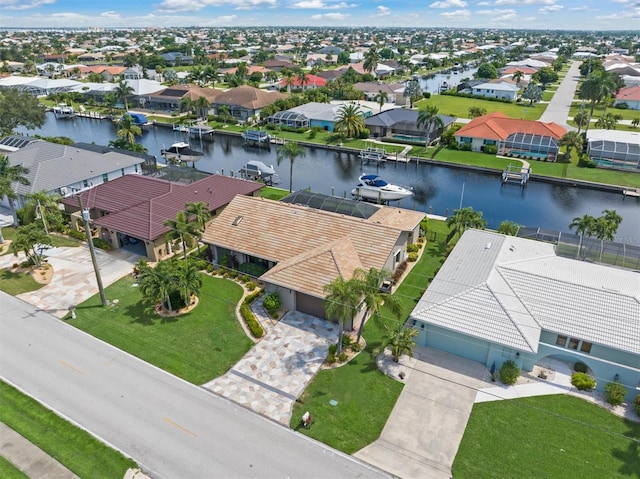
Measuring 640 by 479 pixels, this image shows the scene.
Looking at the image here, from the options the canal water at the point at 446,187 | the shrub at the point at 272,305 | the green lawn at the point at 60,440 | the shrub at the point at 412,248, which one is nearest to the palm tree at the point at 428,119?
the canal water at the point at 446,187

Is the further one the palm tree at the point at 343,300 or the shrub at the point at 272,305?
the shrub at the point at 272,305

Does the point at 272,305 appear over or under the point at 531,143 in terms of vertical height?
under

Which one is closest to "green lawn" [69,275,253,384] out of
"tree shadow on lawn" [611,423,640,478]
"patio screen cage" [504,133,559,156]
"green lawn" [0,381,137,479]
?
"green lawn" [0,381,137,479]

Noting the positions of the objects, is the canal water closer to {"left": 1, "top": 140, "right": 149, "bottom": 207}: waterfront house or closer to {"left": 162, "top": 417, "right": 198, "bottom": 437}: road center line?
{"left": 1, "top": 140, "right": 149, "bottom": 207}: waterfront house

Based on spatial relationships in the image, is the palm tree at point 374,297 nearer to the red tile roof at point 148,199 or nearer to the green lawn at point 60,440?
the green lawn at point 60,440

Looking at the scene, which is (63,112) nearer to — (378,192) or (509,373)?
(378,192)

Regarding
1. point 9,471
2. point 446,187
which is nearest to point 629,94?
point 446,187
